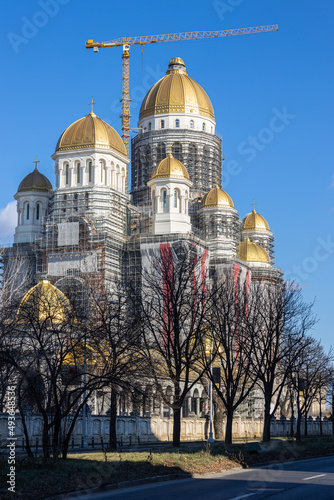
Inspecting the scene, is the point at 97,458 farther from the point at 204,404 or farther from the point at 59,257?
the point at 59,257

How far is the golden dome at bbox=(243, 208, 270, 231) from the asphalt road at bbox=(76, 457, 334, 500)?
277 ft

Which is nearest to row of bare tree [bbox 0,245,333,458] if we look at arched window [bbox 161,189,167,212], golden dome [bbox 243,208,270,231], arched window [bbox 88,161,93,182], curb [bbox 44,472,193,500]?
curb [bbox 44,472,193,500]

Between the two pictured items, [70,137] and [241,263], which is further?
[241,263]

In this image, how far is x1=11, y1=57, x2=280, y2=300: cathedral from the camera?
252 ft

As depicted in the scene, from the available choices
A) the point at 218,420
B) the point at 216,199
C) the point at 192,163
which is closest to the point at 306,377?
the point at 218,420

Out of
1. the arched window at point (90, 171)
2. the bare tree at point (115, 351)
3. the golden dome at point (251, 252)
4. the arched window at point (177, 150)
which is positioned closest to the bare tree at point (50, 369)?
the bare tree at point (115, 351)

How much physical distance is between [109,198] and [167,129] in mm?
18906

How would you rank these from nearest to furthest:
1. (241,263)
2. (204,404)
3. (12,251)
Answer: (204,404) < (12,251) < (241,263)

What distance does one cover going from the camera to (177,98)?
9475 cm

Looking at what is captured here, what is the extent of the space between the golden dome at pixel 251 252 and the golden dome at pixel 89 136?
24450mm

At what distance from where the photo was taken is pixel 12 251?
82062 mm

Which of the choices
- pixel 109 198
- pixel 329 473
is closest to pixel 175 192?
pixel 109 198

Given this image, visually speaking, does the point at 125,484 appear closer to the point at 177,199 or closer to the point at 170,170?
the point at 177,199

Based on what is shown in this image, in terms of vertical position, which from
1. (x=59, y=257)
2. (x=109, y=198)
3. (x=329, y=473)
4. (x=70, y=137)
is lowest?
(x=329, y=473)
